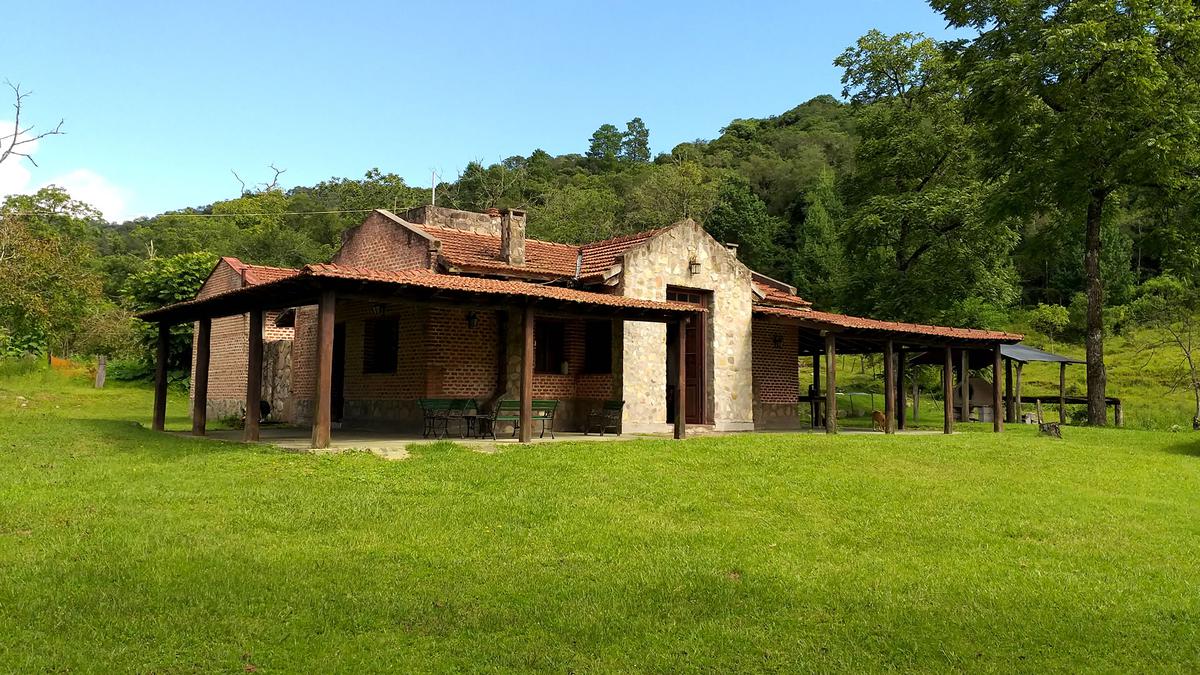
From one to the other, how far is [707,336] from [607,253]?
2792mm

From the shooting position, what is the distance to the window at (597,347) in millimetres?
16656

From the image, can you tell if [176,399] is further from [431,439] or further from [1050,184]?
[1050,184]

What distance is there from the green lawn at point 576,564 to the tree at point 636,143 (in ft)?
256

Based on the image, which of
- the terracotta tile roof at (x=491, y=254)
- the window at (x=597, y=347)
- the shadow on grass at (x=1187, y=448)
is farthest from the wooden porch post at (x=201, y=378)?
the shadow on grass at (x=1187, y=448)

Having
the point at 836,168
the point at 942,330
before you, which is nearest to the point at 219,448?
the point at 942,330

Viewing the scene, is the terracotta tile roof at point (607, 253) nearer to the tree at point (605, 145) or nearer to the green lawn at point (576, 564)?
the green lawn at point (576, 564)

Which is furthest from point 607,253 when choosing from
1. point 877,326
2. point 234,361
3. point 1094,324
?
point 1094,324

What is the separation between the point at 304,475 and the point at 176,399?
77.8 ft

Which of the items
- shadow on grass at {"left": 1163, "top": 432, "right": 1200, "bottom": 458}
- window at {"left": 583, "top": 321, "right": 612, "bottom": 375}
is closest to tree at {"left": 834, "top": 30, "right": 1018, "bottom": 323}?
shadow on grass at {"left": 1163, "top": 432, "right": 1200, "bottom": 458}

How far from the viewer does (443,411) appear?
14430 mm

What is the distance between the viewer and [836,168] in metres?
66.1

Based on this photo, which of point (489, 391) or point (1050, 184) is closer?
point (489, 391)

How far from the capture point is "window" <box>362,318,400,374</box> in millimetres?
16984

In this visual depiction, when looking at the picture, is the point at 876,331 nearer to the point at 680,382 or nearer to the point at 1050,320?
the point at 680,382
